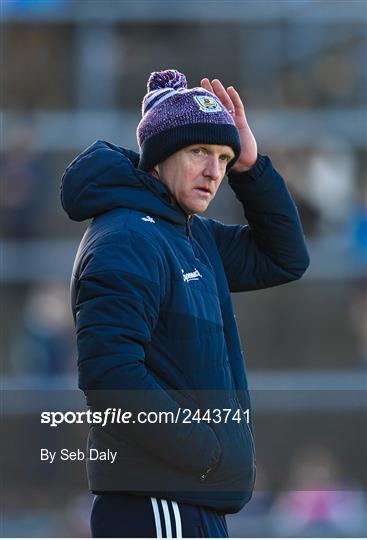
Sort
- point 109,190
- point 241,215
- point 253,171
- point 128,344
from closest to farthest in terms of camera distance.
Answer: point 128,344, point 109,190, point 253,171, point 241,215

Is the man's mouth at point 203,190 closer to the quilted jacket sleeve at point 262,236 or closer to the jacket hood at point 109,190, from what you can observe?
the jacket hood at point 109,190

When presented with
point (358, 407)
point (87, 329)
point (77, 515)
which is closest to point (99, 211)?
point (87, 329)

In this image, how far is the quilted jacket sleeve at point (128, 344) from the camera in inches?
116

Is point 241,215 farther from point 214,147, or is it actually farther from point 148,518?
point 148,518

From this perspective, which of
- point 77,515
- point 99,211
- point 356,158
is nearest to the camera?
point 99,211

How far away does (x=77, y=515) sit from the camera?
325 inches

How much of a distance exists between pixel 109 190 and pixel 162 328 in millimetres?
373

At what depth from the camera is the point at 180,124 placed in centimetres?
329

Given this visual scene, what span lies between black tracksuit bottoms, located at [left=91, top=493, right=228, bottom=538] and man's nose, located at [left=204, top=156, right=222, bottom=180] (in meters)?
0.79

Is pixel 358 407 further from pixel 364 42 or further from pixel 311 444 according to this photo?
pixel 364 42

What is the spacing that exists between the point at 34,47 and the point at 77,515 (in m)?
3.55

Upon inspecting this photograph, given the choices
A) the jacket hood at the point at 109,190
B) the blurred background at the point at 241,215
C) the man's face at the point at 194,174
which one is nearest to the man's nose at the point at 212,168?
the man's face at the point at 194,174

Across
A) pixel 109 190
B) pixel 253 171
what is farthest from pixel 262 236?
pixel 109 190

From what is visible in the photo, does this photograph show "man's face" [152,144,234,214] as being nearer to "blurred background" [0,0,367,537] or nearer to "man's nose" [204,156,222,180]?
"man's nose" [204,156,222,180]
